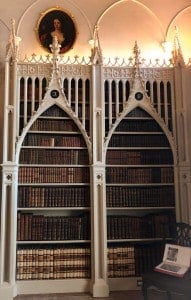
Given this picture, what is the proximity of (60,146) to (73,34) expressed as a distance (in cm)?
165

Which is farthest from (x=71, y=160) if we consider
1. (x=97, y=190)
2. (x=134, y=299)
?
(x=134, y=299)

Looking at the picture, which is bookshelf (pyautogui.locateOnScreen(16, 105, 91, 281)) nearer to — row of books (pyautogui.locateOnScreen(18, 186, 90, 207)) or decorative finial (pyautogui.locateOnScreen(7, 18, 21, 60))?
row of books (pyautogui.locateOnScreen(18, 186, 90, 207))

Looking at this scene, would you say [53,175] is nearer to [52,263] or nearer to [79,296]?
[52,263]

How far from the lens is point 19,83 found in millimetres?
4461

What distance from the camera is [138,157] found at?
4.55 metres

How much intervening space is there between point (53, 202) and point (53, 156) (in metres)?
0.58

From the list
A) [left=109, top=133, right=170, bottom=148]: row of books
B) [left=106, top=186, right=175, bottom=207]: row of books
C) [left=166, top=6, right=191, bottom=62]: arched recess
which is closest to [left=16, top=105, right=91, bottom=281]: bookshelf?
[left=106, top=186, right=175, bottom=207]: row of books

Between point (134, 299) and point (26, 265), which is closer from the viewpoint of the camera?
point (134, 299)

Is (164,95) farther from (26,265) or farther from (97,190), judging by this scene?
(26,265)

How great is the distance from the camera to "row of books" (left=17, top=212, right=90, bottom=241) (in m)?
4.26

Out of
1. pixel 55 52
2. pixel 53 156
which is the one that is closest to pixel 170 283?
pixel 53 156

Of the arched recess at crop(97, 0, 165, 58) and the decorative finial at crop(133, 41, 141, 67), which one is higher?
the arched recess at crop(97, 0, 165, 58)

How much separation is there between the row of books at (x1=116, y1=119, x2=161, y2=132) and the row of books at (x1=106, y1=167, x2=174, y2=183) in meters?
0.52

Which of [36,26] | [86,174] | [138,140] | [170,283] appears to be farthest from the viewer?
[36,26]
